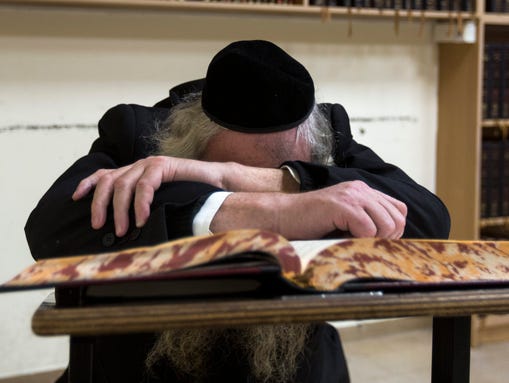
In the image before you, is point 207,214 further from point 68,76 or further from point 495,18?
point 495,18

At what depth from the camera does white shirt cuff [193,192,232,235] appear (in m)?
0.98

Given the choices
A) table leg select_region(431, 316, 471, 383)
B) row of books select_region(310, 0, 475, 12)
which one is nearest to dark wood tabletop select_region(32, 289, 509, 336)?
table leg select_region(431, 316, 471, 383)

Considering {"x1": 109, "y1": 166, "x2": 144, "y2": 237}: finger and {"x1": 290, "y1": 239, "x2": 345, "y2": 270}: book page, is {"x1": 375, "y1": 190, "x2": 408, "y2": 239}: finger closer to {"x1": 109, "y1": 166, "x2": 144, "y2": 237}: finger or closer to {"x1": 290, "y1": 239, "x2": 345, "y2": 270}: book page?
{"x1": 290, "y1": 239, "x2": 345, "y2": 270}: book page

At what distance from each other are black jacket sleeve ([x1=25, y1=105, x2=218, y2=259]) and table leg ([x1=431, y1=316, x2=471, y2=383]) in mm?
343

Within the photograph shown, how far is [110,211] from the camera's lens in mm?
1076

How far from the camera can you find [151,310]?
2.00 ft

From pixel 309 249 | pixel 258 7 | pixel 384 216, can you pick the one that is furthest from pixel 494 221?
pixel 309 249

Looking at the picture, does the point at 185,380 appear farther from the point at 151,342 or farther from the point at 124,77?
the point at 124,77

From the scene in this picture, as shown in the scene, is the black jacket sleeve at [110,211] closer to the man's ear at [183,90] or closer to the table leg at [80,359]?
the man's ear at [183,90]

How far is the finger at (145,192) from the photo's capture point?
1.01 meters

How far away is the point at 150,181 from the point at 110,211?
0.25ft

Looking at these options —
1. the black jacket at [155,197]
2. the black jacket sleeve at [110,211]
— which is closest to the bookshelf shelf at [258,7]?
the black jacket at [155,197]

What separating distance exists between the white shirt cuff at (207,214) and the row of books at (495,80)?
269cm

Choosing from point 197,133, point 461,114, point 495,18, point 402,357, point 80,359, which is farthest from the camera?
point 461,114
